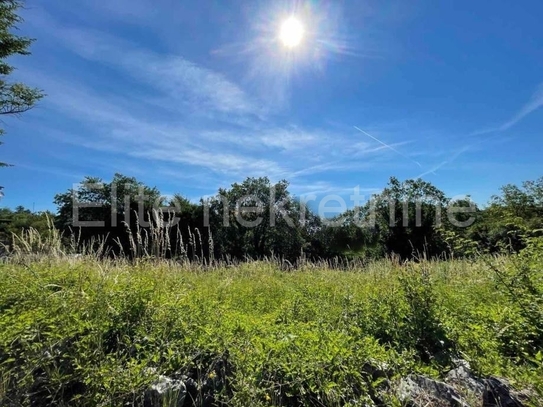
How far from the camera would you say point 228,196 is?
63.2 feet

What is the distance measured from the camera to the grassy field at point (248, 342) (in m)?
1.68

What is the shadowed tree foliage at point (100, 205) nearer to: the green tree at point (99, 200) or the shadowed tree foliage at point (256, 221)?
the green tree at point (99, 200)

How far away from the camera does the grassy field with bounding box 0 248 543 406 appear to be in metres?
1.68

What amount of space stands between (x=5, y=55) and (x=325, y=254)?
18.6 metres

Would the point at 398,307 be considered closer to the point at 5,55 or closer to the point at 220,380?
the point at 220,380

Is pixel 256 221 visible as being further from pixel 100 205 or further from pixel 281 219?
pixel 100 205

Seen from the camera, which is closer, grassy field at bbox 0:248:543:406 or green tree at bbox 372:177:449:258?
grassy field at bbox 0:248:543:406

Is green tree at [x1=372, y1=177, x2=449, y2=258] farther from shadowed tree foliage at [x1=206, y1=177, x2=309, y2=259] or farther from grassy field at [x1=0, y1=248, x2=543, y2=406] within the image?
grassy field at [x1=0, y1=248, x2=543, y2=406]

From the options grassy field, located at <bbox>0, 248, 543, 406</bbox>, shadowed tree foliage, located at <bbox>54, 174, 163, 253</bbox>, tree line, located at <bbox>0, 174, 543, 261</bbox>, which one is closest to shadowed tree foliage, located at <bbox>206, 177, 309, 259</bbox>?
tree line, located at <bbox>0, 174, 543, 261</bbox>

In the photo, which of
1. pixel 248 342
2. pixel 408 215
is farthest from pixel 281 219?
pixel 248 342

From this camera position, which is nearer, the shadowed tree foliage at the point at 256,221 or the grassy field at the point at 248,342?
the grassy field at the point at 248,342

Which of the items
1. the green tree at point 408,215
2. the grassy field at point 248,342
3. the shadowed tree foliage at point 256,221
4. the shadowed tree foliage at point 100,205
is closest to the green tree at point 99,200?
the shadowed tree foliage at point 100,205

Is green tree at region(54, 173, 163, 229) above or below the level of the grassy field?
above

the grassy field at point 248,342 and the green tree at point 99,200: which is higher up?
the green tree at point 99,200
